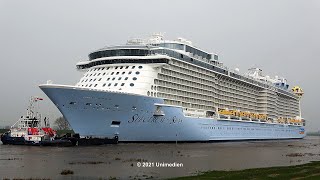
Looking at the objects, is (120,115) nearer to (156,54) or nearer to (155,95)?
(155,95)

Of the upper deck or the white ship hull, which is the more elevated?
the upper deck

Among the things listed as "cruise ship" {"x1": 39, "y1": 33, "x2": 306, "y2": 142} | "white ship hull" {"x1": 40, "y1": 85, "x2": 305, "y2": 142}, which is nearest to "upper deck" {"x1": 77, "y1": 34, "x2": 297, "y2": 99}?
"cruise ship" {"x1": 39, "y1": 33, "x2": 306, "y2": 142}

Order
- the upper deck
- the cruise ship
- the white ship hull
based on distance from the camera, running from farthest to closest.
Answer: the upper deck → the cruise ship → the white ship hull

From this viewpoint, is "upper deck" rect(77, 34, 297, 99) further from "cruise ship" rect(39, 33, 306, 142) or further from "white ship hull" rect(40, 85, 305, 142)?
"white ship hull" rect(40, 85, 305, 142)

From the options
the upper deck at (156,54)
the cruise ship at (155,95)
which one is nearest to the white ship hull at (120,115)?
the cruise ship at (155,95)

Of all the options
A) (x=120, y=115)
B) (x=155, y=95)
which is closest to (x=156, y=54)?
(x=155, y=95)

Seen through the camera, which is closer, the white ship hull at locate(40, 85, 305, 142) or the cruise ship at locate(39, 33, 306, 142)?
the white ship hull at locate(40, 85, 305, 142)

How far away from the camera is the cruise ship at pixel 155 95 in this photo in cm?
5325

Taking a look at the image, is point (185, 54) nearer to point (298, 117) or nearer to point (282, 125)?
point (282, 125)

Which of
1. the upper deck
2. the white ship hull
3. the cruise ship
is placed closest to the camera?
the white ship hull

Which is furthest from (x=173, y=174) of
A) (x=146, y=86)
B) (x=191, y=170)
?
(x=146, y=86)

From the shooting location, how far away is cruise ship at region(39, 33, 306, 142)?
53.2 meters

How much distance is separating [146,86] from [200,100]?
16.9m

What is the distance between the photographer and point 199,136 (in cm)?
6725
